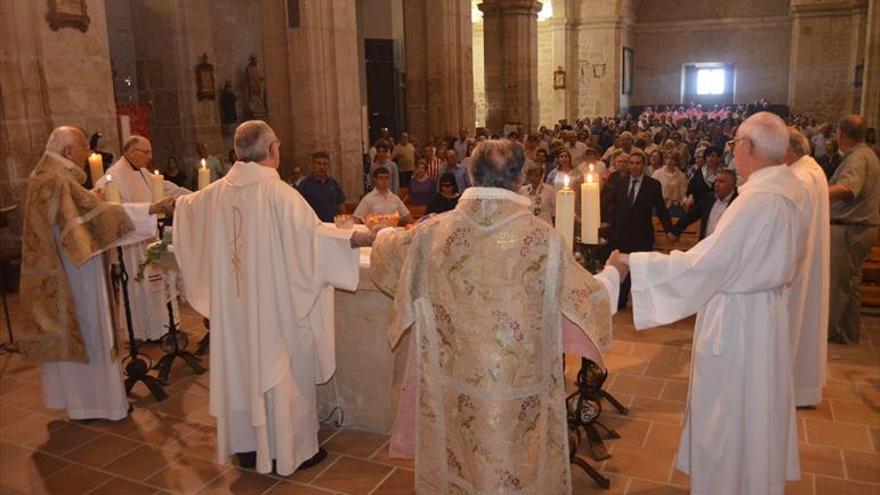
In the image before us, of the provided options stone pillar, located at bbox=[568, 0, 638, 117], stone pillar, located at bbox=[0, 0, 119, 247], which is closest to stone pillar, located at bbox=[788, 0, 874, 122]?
stone pillar, located at bbox=[568, 0, 638, 117]

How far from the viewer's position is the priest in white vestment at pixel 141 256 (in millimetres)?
6906

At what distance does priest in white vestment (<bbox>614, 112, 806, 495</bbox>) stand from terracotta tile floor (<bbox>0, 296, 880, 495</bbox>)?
0.64 metres

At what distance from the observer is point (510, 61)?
63.2 feet

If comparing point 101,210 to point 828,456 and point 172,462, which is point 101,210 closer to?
point 172,462

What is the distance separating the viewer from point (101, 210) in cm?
505

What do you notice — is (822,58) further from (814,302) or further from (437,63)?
(814,302)

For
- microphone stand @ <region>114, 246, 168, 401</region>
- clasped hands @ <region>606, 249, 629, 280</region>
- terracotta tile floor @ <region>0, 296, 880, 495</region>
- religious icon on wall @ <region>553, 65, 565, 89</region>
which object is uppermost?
religious icon on wall @ <region>553, 65, 565, 89</region>

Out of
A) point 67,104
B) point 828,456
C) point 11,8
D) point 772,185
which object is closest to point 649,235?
point 828,456

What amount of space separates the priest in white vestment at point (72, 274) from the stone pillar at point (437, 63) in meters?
10.9

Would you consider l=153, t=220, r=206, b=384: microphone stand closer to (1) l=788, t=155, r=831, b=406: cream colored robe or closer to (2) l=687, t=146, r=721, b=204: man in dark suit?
(1) l=788, t=155, r=831, b=406: cream colored robe

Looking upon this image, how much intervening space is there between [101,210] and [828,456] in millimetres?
4977

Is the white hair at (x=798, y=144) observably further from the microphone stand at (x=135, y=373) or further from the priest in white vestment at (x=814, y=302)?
the microphone stand at (x=135, y=373)

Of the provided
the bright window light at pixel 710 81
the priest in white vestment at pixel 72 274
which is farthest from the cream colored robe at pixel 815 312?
the bright window light at pixel 710 81

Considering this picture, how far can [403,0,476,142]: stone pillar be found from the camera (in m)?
15.6
